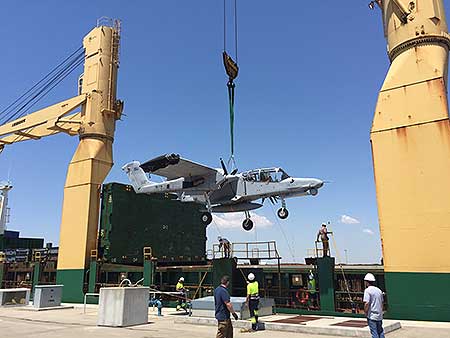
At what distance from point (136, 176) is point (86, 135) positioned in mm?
5954

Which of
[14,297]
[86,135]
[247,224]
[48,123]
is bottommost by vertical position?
[14,297]

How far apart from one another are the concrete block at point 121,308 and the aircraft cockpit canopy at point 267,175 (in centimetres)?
793

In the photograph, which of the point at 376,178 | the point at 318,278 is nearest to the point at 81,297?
the point at 318,278

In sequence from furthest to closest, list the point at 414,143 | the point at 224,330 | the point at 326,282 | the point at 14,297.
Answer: the point at 14,297, the point at 326,282, the point at 414,143, the point at 224,330

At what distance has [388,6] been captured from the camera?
1902cm

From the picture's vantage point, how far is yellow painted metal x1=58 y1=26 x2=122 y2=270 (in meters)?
27.4

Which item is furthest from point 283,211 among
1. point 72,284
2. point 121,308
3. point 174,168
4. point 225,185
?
point 72,284

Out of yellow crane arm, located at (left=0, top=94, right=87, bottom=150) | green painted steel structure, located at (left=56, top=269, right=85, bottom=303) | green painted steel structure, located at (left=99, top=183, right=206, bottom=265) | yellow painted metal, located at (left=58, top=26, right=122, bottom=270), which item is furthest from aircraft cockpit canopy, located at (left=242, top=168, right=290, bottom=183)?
yellow crane arm, located at (left=0, top=94, right=87, bottom=150)

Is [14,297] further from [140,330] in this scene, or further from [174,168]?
[140,330]

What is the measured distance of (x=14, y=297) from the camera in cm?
2445

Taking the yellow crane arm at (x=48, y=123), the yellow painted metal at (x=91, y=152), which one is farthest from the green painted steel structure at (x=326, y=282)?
the yellow crane arm at (x=48, y=123)

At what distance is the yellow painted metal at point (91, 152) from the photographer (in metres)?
27.4

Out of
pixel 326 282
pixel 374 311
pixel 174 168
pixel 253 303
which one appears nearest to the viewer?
pixel 374 311

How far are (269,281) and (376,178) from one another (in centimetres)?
831
